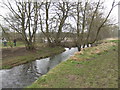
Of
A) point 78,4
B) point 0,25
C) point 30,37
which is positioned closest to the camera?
point 0,25

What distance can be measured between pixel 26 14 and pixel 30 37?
13.6 feet

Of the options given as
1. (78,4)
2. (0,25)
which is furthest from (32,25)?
(78,4)

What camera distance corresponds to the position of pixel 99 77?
7613 mm

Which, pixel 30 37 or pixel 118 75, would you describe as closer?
pixel 118 75

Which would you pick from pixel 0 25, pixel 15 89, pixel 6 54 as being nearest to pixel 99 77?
pixel 15 89

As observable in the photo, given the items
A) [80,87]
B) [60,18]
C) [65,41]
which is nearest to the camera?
[80,87]

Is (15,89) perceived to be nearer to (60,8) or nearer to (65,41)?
(60,8)

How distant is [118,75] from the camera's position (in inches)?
302

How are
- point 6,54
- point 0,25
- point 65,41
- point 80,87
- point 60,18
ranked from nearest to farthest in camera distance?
point 80,87
point 6,54
point 0,25
point 60,18
point 65,41

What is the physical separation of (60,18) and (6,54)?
46.6 feet

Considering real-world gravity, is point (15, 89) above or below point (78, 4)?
below

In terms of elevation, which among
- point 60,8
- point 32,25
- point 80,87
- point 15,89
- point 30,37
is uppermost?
point 60,8

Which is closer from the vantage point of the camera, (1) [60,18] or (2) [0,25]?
(2) [0,25]

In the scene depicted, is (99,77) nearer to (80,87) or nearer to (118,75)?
(118,75)
